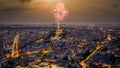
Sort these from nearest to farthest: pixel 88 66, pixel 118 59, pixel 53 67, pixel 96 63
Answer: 1. pixel 53 67
2. pixel 88 66
3. pixel 96 63
4. pixel 118 59

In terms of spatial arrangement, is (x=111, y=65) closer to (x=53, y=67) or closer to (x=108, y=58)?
(x=108, y=58)

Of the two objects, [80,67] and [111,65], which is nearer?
[80,67]

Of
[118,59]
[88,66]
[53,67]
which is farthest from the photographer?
[118,59]

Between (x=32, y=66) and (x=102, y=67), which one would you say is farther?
(x=102, y=67)

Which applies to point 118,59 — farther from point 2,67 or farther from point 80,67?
point 2,67

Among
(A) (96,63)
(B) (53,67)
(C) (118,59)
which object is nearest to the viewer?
(B) (53,67)

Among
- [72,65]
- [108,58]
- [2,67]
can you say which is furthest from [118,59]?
[2,67]

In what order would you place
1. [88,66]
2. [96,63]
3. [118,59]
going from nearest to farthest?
[88,66] < [96,63] < [118,59]

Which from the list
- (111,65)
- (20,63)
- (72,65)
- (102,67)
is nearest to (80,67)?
(72,65)

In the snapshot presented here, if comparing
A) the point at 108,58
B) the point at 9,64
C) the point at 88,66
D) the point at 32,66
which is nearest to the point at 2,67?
the point at 9,64
